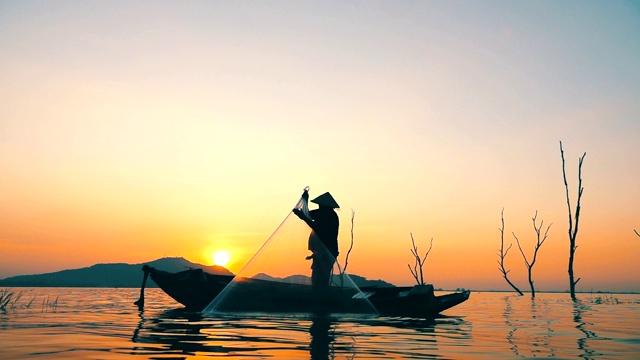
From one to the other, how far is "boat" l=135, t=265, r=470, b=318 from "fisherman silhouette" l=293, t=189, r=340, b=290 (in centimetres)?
48

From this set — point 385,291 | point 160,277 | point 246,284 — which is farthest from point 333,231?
point 160,277

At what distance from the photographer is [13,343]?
8328 mm

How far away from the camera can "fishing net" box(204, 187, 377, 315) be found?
15.4 m

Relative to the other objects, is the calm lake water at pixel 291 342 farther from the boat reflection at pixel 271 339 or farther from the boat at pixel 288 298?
the boat at pixel 288 298

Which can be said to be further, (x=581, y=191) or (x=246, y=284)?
(x=581, y=191)

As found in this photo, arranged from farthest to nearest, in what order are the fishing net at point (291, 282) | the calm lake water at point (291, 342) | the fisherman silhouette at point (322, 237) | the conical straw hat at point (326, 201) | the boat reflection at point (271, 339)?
the conical straw hat at point (326, 201), the fisherman silhouette at point (322, 237), the fishing net at point (291, 282), the boat reflection at point (271, 339), the calm lake water at point (291, 342)

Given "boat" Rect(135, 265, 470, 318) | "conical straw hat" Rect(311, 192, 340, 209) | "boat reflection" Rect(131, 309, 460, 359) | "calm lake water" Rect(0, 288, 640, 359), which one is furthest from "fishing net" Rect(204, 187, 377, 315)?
"calm lake water" Rect(0, 288, 640, 359)

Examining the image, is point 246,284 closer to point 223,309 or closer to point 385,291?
point 223,309

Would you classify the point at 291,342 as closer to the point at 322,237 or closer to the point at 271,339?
the point at 271,339

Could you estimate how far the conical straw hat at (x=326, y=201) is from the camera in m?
16.1

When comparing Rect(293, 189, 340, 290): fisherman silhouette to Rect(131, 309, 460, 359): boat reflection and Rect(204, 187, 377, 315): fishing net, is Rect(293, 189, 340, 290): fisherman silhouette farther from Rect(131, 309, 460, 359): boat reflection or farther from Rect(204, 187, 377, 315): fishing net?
Rect(131, 309, 460, 359): boat reflection

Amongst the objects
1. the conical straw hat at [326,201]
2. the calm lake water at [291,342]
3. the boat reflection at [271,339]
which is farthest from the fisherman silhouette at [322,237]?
the calm lake water at [291,342]

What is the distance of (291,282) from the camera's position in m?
15.8

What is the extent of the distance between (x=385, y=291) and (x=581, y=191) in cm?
2925
